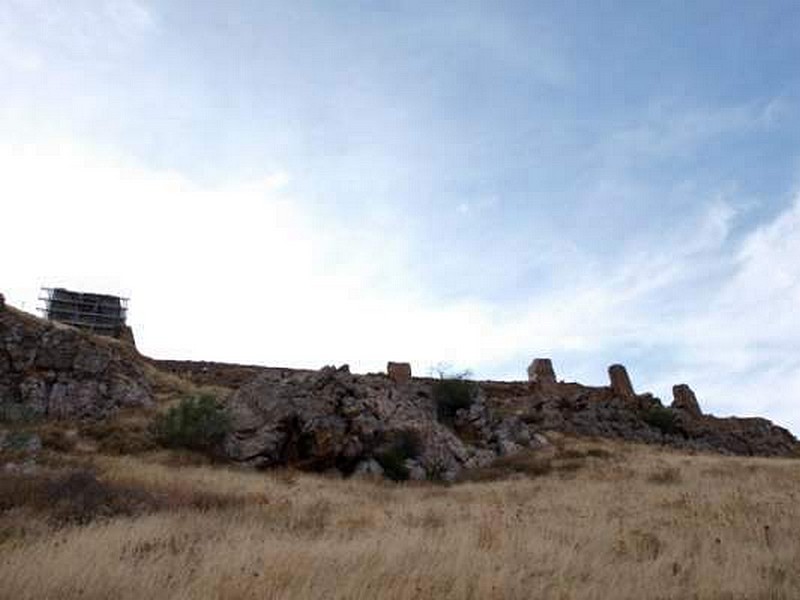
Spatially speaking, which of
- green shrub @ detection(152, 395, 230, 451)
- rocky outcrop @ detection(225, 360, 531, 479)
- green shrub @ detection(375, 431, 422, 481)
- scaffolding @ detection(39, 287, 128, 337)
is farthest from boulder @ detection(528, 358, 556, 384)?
scaffolding @ detection(39, 287, 128, 337)

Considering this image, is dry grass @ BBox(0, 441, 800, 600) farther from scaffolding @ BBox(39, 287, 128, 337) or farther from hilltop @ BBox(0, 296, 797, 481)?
Result: scaffolding @ BBox(39, 287, 128, 337)

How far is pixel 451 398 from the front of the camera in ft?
85.6

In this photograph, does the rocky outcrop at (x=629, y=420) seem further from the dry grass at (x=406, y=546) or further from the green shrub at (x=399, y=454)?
the dry grass at (x=406, y=546)

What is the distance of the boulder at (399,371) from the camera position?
29.4m

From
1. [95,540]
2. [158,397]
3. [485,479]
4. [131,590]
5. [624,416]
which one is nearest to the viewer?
[131,590]

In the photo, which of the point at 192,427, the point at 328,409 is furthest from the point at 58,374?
the point at 328,409

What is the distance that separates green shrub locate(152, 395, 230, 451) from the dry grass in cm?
493

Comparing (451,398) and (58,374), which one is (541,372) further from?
(58,374)

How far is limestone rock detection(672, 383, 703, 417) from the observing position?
33562 millimetres

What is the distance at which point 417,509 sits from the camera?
10.0 meters

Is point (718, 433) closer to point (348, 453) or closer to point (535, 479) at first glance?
point (535, 479)

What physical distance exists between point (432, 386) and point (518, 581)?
890 inches

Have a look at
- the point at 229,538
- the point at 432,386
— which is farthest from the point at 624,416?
the point at 229,538

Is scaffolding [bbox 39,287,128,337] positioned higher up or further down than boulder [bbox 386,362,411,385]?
higher up
